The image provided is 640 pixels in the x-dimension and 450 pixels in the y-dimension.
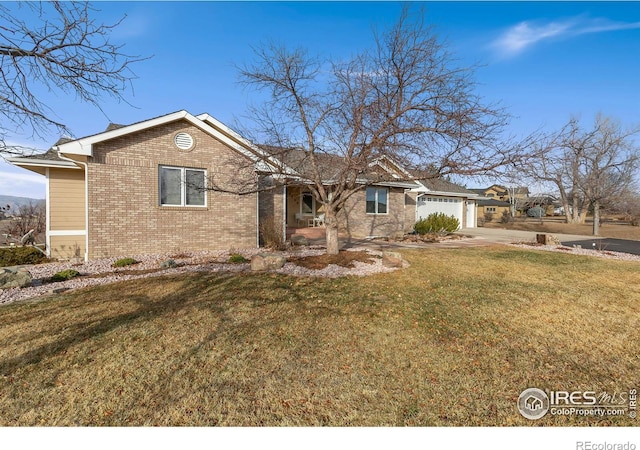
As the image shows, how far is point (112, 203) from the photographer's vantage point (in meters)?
9.36

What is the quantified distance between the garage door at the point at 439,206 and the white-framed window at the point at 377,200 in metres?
5.24

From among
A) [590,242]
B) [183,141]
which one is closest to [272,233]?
[183,141]

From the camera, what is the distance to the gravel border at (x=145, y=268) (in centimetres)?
623

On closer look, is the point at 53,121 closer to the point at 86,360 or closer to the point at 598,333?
the point at 86,360

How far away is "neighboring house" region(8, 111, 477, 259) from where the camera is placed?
9047 mm

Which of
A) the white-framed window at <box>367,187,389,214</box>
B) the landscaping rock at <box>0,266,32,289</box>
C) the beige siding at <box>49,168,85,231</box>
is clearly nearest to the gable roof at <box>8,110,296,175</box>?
the beige siding at <box>49,168,85,231</box>

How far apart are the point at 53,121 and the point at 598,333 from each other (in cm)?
831

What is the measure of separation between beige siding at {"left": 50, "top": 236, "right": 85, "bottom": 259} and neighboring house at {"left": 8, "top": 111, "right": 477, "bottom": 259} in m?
0.03

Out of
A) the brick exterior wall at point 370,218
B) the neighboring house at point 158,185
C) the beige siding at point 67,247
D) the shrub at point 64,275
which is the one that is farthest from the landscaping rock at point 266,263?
the brick exterior wall at point 370,218

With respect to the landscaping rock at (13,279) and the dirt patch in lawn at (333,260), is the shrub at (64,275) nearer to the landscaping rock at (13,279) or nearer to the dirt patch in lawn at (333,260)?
the landscaping rock at (13,279)

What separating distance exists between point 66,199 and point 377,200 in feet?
44.4

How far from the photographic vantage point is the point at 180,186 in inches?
411

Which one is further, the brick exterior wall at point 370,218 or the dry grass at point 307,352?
the brick exterior wall at point 370,218
